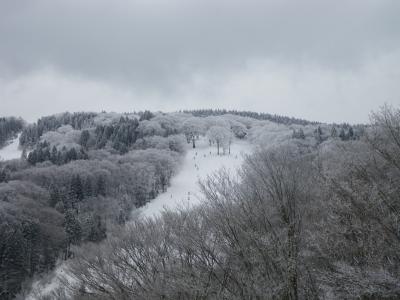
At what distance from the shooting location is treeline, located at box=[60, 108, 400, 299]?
1059cm

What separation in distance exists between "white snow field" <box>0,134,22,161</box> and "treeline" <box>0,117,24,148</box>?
3.43 metres

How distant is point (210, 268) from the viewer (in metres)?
14.4

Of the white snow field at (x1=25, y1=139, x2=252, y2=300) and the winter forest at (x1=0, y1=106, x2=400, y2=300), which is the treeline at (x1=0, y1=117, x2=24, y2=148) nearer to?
the white snow field at (x1=25, y1=139, x2=252, y2=300)

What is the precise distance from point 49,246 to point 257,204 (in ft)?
145

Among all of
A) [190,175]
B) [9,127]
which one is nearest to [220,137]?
[190,175]

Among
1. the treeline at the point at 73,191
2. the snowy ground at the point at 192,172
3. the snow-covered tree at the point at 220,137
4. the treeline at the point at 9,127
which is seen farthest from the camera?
the treeline at the point at 9,127

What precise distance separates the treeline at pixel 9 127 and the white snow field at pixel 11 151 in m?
3.43

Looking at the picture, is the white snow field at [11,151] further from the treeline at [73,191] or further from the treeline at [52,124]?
the treeline at [73,191]

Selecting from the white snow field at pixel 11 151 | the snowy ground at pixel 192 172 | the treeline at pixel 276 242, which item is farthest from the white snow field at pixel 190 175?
the white snow field at pixel 11 151

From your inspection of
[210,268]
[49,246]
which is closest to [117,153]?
[49,246]

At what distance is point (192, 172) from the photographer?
3551 inches

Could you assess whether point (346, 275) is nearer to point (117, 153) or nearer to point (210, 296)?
point (210, 296)

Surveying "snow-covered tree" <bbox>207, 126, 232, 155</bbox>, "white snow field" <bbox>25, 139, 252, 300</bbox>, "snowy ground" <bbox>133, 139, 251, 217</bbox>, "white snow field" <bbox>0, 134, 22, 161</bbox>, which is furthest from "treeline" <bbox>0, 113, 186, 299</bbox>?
"white snow field" <bbox>0, 134, 22, 161</bbox>

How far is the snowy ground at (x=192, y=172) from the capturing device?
66.2 metres
